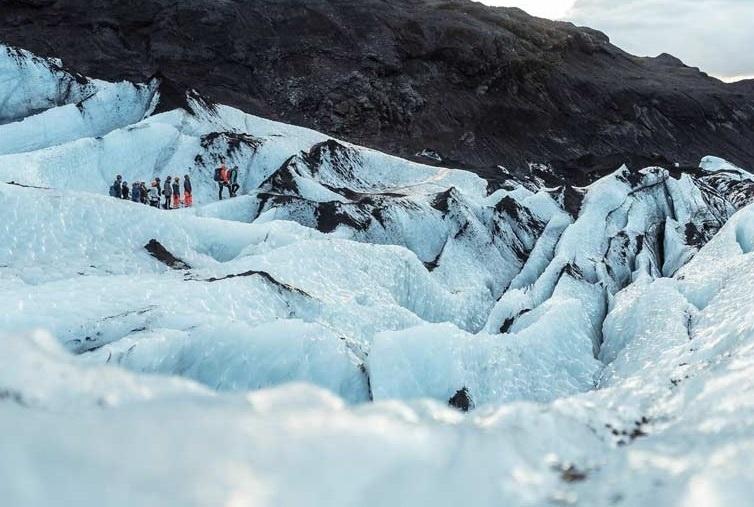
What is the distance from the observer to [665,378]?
18.2ft

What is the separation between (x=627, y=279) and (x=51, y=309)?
41.6 feet

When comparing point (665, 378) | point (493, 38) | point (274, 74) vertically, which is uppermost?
point (493, 38)

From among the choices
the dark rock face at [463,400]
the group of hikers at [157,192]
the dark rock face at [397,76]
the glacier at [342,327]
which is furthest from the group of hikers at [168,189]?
the dark rock face at [397,76]

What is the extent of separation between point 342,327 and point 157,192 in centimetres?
1021

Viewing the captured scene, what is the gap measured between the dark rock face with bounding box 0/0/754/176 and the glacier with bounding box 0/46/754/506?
18.8 m

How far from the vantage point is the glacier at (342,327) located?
302cm

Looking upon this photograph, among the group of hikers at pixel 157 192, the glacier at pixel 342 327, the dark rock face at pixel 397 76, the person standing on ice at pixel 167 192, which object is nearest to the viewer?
the glacier at pixel 342 327

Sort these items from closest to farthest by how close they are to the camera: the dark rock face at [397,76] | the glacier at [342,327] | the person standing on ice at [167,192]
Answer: the glacier at [342,327] → the person standing on ice at [167,192] → the dark rock face at [397,76]

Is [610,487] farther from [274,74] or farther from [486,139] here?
[274,74]

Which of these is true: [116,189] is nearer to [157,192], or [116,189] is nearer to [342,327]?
[157,192]

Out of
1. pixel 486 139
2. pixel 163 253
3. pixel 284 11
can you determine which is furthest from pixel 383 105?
pixel 163 253

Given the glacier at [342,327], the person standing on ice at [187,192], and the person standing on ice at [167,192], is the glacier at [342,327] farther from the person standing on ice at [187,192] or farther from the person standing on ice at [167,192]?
the person standing on ice at [167,192]

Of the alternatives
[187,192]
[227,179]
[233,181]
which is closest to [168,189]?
[187,192]

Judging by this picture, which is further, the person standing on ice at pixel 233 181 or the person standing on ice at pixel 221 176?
the person standing on ice at pixel 233 181
